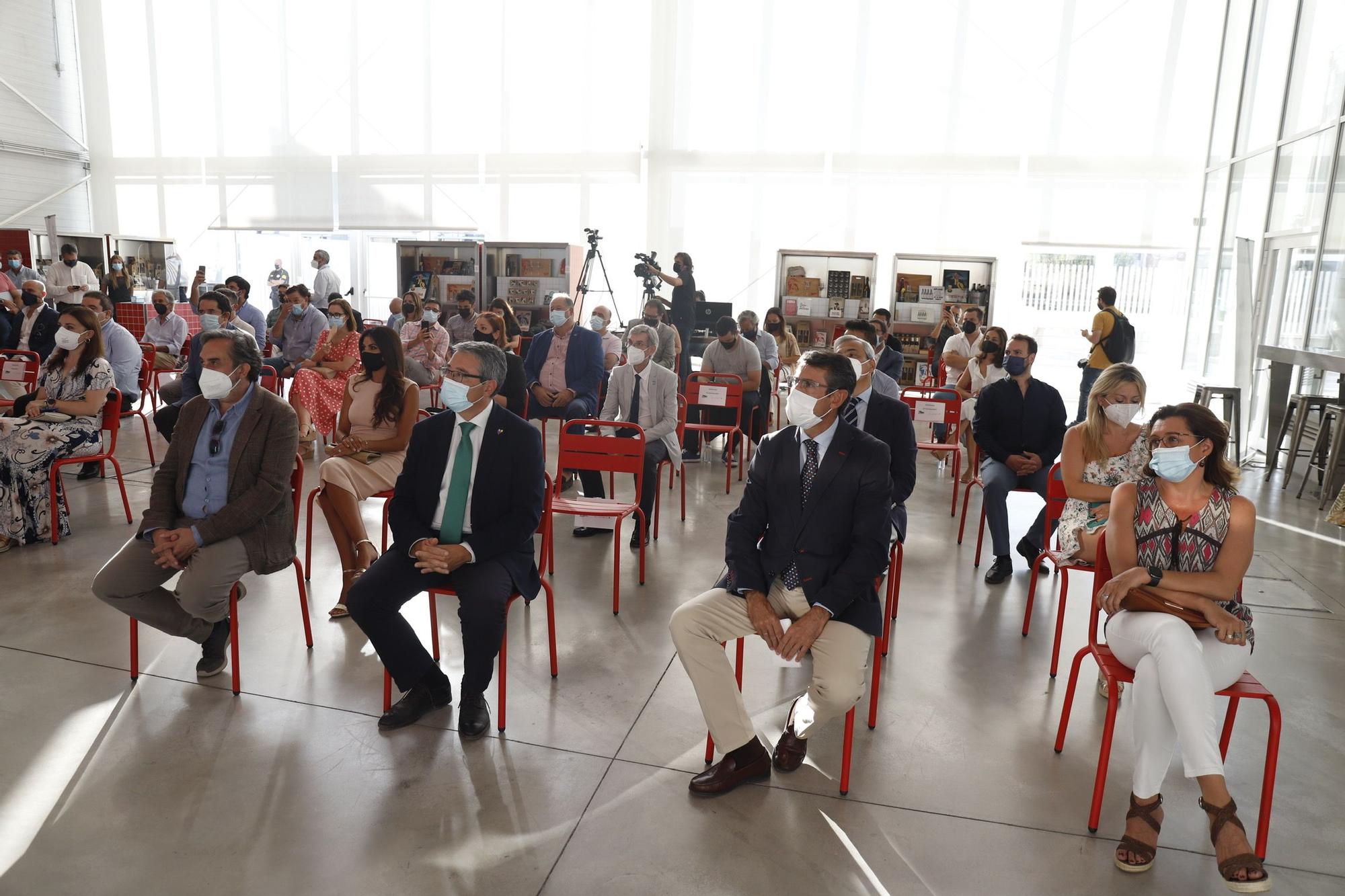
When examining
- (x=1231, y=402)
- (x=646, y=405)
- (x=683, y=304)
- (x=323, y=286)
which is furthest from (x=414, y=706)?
(x=323, y=286)

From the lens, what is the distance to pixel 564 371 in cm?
634

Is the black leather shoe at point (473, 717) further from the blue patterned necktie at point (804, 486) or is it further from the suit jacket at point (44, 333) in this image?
the suit jacket at point (44, 333)

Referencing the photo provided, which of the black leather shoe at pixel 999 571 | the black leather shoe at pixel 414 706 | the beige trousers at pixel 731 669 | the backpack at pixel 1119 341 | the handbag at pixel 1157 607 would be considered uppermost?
the backpack at pixel 1119 341

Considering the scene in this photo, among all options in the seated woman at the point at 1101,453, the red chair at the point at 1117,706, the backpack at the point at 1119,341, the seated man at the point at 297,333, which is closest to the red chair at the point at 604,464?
the seated woman at the point at 1101,453

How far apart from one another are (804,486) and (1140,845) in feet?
4.34

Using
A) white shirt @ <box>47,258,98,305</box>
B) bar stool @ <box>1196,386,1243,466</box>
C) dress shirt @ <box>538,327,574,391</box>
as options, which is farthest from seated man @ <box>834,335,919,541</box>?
white shirt @ <box>47,258,98,305</box>

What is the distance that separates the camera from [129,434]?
7.63m

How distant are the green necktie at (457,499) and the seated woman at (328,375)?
11.1 ft

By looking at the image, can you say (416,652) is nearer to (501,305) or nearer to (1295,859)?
(1295,859)

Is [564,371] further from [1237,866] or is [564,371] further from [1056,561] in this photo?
[1237,866]

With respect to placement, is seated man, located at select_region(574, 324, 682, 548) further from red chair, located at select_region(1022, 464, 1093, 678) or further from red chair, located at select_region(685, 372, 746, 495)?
red chair, located at select_region(1022, 464, 1093, 678)

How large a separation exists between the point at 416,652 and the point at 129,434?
245 inches

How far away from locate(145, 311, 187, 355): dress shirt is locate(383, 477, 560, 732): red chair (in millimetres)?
6319

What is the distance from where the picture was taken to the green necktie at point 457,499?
3.01m
